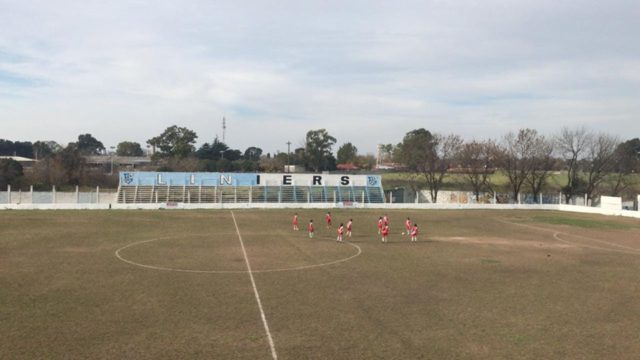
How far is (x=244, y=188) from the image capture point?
242ft

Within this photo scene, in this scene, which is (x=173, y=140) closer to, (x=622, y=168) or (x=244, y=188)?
(x=244, y=188)

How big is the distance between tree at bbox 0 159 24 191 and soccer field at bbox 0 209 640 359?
46819 mm

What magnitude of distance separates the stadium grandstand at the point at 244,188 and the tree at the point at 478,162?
60.3ft

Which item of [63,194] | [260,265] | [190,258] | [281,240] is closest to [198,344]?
[260,265]

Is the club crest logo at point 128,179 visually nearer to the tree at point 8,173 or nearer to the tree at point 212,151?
the tree at point 8,173

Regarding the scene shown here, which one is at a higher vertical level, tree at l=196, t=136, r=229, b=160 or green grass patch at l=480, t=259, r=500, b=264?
tree at l=196, t=136, r=229, b=160

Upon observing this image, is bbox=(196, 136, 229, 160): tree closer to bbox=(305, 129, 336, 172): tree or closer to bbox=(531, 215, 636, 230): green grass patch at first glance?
bbox=(305, 129, 336, 172): tree

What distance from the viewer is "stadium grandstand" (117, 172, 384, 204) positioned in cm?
7044

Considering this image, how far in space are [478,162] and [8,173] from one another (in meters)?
76.4

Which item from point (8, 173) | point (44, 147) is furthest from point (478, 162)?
point (44, 147)

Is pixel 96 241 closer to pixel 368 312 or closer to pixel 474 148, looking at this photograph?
pixel 368 312

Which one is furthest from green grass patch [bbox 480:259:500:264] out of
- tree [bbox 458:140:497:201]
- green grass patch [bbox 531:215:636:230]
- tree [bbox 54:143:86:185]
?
tree [bbox 54:143:86:185]

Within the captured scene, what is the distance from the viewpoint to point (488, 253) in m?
31.4

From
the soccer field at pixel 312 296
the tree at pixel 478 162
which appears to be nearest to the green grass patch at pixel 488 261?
the soccer field at pixel 312 296
